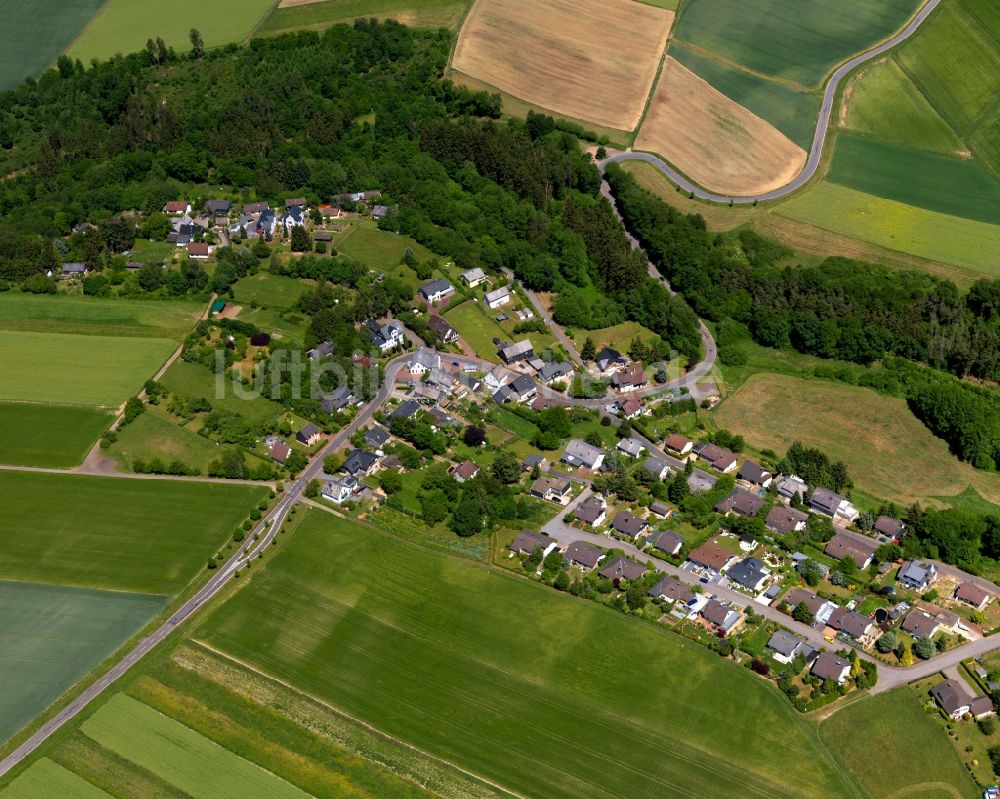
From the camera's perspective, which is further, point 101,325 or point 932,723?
point 101,325

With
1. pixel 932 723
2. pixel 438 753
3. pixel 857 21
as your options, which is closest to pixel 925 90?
pixel 857 21

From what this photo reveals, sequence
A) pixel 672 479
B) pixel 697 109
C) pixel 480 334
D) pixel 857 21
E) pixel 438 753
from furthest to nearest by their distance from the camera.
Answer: pixel 857 21
pixel 697 109
pixel 480 334
pixel 672 479
pixel 438 753

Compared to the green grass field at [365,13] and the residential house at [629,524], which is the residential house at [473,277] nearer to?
the residential house at [629,524]

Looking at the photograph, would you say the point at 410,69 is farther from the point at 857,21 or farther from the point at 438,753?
the point at 438,753

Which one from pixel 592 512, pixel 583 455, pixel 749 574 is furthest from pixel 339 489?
pixel 749 574

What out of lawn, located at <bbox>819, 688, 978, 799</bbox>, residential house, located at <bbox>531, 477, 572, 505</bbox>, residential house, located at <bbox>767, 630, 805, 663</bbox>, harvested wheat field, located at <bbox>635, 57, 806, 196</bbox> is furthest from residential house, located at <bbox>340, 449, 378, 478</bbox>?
harvested wheat field, located at <bbox>635, 57, 806, 196</bbox>

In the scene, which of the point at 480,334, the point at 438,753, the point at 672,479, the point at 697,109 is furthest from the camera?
the point at 697,109

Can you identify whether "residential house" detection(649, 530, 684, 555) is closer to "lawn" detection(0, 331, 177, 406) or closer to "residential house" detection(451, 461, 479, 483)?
"residential house" detection(451, 461, 479, 483)

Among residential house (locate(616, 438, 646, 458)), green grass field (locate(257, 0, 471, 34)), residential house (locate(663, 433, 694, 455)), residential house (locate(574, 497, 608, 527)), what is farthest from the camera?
green grass field (locate(257, 0, 471, 34))
